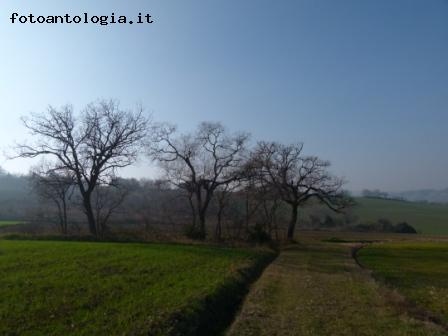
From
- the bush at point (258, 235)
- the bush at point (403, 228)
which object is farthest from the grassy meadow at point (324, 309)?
the bush at point (403, 228)

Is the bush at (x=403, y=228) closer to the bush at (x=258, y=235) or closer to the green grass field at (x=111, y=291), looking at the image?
the bush at (x=258, y=235)

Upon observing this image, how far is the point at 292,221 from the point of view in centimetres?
6050

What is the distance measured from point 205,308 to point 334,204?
50498 mm

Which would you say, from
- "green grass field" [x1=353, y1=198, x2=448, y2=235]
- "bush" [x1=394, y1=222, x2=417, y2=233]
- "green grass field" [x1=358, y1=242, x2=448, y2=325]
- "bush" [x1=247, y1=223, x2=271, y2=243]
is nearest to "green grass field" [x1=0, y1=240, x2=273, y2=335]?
"green grass field" [x1=358, y1=242, x2=448, y2=325]

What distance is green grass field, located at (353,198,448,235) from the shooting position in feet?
318

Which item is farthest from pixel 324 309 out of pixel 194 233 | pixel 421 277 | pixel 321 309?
pixel 194 233

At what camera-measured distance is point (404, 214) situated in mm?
113250

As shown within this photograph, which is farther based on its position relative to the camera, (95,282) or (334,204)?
(334,204)

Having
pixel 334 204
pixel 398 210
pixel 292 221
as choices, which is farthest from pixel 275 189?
pixel 398 210

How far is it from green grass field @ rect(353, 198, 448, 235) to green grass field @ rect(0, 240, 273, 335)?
256 ft

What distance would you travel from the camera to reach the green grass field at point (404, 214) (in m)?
97.1

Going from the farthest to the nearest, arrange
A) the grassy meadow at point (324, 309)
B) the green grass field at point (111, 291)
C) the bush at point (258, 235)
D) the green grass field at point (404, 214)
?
the green grass field at point (404, 214)
the bush at point (258, 235)
the grassy meadow at point (324, 309)
the green grass field at point (111, 291)

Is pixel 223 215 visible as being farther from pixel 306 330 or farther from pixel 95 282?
pixel 306 330

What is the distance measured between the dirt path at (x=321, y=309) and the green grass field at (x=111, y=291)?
116cm
